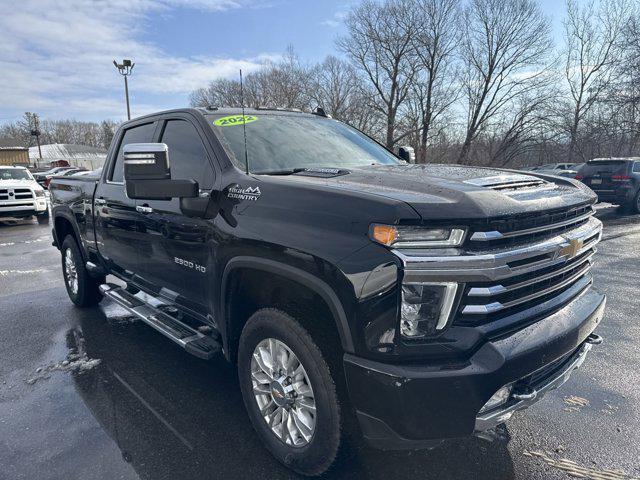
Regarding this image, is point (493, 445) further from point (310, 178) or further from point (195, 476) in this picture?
point (310, 178)

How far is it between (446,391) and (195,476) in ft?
4.91

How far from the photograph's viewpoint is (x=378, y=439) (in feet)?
6.29

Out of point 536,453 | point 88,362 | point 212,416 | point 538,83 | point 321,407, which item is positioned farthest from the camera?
point 538,83

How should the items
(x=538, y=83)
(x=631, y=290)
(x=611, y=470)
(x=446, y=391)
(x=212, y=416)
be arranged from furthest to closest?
(x=538, y=83)
(x=631, y=290)
(x=212, y=416)
(x=611, y=470)
(x=446, y=391)

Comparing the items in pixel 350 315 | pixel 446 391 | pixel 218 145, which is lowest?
pixel 446 391

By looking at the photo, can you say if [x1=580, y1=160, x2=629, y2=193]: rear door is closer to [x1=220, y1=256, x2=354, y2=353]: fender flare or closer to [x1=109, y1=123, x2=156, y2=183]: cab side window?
[x1=109, y1=123, x2=156, y2=183]: cab side window

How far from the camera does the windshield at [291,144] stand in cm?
289

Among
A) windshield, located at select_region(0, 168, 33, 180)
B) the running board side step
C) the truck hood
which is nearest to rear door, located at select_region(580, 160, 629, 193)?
the truck hood

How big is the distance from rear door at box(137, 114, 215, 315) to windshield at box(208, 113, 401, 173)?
20 cm

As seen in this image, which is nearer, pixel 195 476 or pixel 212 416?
pixel 195 476

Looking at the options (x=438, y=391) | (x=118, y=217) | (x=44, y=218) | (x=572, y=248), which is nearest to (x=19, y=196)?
(x=44, y=218)

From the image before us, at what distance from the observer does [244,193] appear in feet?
8.18

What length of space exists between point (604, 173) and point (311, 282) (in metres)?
14.3

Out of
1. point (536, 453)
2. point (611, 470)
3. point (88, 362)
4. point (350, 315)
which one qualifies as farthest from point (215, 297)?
point (611, 470)
